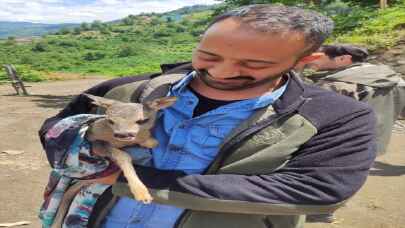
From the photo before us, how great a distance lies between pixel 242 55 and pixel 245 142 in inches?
11.8

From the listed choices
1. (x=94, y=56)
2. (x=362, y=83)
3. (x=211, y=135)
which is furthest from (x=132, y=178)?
(x=94, y=56)

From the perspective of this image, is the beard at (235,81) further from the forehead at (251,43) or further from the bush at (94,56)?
the bush at (94,56)

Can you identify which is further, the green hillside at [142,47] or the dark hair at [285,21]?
the green hillside at [142,47]

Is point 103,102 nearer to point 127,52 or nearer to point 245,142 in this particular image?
point 245,142

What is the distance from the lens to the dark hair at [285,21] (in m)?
1.81

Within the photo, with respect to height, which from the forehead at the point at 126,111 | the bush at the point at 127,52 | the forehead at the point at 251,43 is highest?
the forehead at the point at 251,43

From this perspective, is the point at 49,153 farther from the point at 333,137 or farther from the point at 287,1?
the point at 287,1

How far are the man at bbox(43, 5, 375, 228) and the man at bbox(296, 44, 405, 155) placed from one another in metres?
3.58

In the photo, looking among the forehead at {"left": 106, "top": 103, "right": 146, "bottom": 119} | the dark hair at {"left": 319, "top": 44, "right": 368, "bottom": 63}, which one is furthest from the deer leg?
the dark hair at {"left": 319, "top": 44, "right": 368, "bottom": 63}

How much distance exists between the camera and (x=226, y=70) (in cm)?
187

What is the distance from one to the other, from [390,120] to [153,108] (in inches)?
177

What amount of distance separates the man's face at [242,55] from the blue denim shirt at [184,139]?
0.27 feet

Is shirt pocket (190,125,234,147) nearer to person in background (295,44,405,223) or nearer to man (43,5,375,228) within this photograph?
man (43,5,375,228)

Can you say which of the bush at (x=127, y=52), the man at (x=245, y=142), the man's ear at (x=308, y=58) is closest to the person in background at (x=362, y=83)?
the man's ear at (x=308, y=58)
